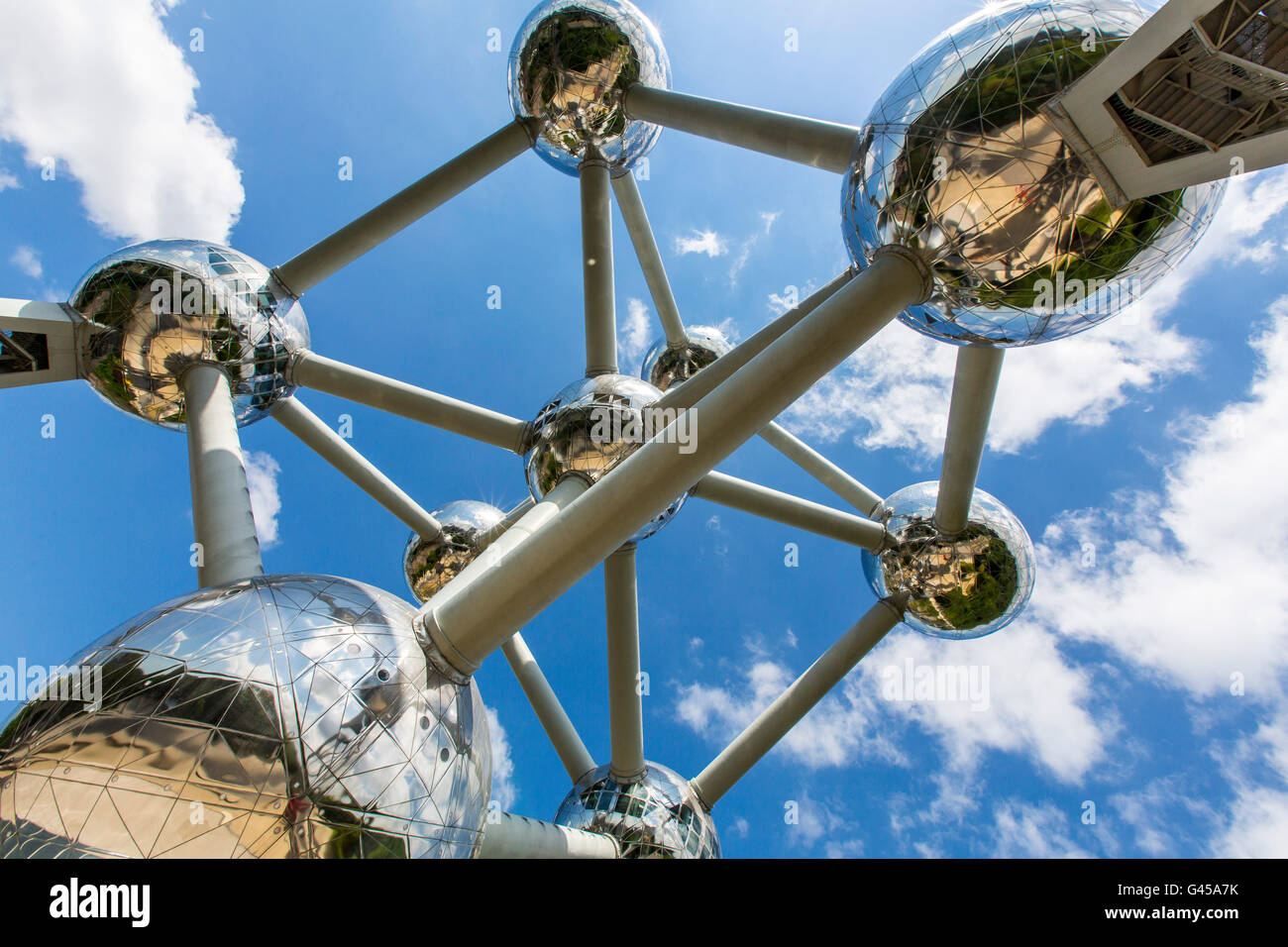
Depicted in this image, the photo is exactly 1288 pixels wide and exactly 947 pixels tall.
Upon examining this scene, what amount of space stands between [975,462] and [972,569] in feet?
6.16

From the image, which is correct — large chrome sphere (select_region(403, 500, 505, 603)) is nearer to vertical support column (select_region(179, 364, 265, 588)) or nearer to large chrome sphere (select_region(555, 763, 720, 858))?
large chrome sphere (select_region(555, 763, 720, 858))

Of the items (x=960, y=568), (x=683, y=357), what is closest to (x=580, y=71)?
(x=683, y=357)

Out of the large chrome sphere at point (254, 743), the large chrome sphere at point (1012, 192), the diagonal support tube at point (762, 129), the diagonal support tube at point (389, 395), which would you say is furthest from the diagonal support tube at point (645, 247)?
the large chrome sphere at point (254, 743)

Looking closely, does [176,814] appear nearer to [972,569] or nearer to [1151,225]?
[1151,225]

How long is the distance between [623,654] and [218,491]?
3.12 metres

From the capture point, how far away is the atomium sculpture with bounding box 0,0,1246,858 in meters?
2.45

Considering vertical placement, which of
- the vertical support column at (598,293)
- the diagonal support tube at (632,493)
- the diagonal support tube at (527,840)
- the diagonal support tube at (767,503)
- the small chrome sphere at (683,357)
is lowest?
the diagonal support tube at (527,840)

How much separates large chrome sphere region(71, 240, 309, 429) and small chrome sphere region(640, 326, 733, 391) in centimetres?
545

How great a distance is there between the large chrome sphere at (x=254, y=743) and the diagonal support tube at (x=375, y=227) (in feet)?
11.4

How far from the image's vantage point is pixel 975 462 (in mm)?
5625

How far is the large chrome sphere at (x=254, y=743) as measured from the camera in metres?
2.26

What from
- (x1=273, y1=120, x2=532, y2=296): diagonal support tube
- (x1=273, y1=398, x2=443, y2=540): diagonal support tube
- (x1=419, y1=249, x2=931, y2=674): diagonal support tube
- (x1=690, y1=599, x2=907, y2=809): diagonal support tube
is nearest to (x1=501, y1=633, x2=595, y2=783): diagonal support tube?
(x1=690, y1=599, x2=907, y2=809): diagonal support tube

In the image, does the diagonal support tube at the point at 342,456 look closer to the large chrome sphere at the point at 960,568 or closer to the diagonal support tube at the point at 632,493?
the diagonal support tube at the point at 632,493

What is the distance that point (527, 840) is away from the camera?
3.93m
